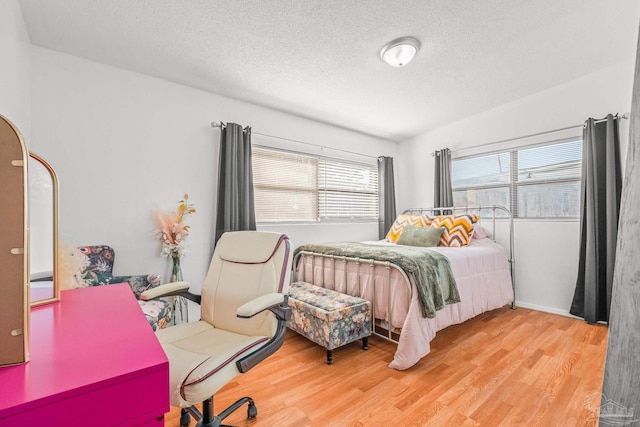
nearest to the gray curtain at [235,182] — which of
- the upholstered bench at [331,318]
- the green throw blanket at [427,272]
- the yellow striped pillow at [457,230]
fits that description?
the upholstered bench at [331,318]

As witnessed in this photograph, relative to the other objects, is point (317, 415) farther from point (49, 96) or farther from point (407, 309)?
point (49, 96)

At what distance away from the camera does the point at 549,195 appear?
326cm

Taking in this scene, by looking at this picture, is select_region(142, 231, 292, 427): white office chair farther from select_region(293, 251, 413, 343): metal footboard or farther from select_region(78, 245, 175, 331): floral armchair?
select_region(293, 251, 413, 343): metal footboard

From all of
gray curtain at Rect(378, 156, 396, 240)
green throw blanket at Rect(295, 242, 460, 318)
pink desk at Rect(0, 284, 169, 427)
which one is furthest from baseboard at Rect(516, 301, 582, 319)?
pink desk at Rect(0, 284, 169, 427)

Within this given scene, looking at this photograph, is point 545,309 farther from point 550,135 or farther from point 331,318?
point 331,318

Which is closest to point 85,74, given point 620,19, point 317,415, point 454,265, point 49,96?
point 49,96

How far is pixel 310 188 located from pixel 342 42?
6.32ft

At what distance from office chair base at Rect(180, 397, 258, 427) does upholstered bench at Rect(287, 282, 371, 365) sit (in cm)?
66

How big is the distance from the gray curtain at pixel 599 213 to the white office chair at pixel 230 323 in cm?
305

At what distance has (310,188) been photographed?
3.86m

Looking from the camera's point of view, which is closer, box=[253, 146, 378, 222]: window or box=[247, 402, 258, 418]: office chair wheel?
box=[247, 402, 258, 418]: office chair wheel

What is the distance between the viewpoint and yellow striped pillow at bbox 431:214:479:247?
323 cm

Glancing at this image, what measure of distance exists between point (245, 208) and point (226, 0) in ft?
5.95

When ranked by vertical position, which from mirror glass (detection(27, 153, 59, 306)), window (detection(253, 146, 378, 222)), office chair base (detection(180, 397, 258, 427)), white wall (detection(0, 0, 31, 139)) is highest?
white wall (detection(0, 0, 31, 139))
